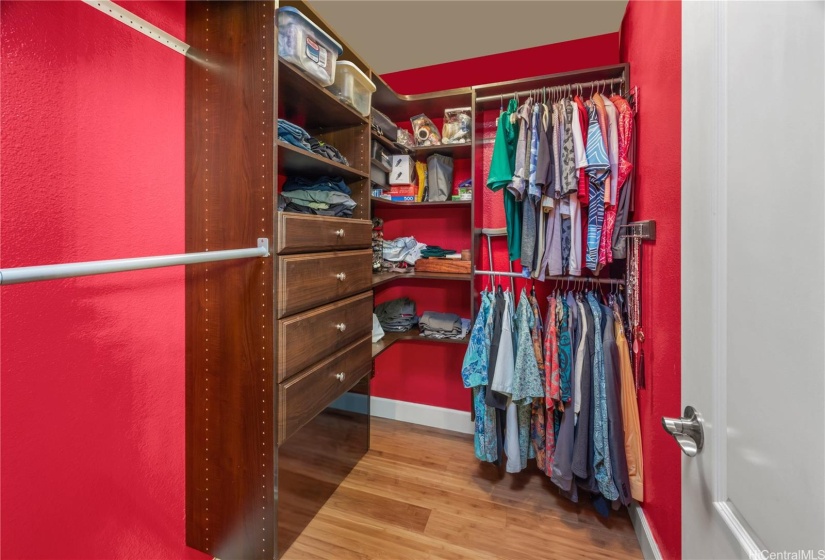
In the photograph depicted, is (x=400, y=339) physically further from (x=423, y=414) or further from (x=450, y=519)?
(x=450, y=519)

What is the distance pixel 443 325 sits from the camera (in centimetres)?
224

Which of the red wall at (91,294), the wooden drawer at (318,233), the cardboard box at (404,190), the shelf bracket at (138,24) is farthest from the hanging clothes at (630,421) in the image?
the shelf bracket at (138,24)

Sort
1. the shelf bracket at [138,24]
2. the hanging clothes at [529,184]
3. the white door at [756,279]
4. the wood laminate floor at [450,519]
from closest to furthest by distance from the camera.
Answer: the white door at [756,279]
the shelf bracket at [138,24]
the wood laminate floor at [450,519]
the hanging clothes at [529,184]

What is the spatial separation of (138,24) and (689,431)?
196 cm

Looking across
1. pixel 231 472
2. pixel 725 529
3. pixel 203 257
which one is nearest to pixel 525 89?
pixel 203 257

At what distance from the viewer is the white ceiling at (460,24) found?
1742 mm

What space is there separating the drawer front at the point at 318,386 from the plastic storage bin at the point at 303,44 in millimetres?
1218

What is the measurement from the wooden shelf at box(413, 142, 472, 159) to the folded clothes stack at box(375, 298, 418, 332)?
1.08 m

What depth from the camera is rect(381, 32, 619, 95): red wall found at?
2006mm

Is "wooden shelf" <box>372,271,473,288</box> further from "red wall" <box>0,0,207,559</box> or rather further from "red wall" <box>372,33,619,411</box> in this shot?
"red wall" <box>0,0,207,559</box>

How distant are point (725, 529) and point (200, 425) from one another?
5.23ft

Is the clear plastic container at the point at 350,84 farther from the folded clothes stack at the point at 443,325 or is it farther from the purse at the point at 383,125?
the folded clothes stack at the point at 443,325

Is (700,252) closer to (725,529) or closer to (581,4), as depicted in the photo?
(725,529)

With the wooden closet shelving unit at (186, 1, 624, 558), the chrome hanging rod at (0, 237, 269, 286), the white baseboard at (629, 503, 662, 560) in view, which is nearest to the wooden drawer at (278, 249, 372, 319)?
the wooden closet shelving unit at (186, 1, 624, 558)
